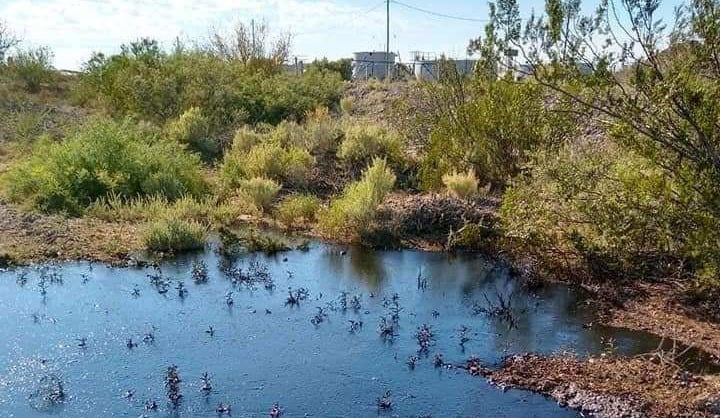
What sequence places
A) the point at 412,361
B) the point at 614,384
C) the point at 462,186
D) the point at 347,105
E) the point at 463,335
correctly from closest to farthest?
the point at 614,384
the point at 412,361
the point at 463,335
the point at 462,186
the point at 347,105

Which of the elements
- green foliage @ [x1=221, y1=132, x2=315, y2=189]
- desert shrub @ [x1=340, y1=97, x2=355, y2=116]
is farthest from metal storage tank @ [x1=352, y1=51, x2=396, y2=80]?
green foliage @ [x1=221, y1=132, x2=315, y2=189]

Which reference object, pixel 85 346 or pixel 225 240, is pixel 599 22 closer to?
pixel 85 346

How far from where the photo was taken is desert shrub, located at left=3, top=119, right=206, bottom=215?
13102mm

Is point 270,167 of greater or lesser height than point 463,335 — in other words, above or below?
above

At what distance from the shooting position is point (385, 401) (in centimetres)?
659

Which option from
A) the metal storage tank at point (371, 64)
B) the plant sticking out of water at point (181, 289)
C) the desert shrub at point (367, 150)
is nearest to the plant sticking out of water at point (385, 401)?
the plant sticking out of water at point (181, 289)

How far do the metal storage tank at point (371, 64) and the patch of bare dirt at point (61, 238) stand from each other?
86.8ft

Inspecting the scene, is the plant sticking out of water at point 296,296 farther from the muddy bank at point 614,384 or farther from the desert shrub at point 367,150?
the desert shrub at point 367,150

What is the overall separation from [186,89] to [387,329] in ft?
49.0

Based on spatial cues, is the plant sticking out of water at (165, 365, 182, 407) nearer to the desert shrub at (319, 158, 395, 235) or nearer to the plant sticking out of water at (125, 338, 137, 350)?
the plant sticking out of water at (125, 338, 137, 350)

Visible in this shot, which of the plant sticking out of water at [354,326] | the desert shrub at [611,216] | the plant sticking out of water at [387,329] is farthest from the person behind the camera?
the plant sticking out of water at [354,326]

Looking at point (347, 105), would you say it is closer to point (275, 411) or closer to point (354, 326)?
point (354, 326)

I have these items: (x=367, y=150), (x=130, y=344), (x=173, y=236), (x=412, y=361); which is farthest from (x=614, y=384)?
(x=367, y=150)

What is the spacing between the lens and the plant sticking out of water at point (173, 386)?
6469 millimetres
